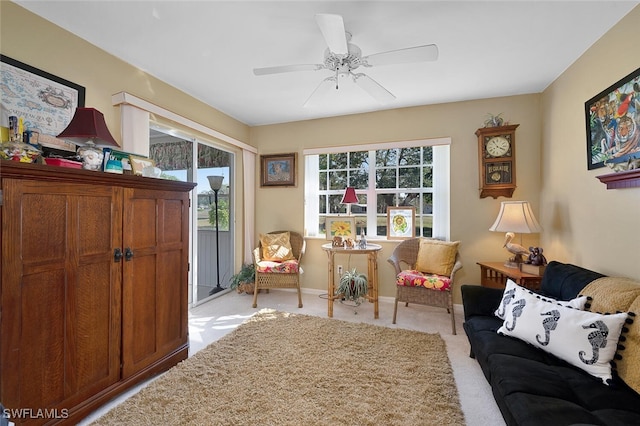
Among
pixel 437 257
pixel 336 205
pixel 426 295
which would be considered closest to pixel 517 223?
pixel 437 257

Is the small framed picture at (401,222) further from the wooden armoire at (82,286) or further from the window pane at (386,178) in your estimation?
the wooden armoire at (82,286)

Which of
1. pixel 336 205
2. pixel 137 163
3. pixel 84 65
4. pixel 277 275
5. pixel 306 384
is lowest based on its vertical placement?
pixel 306 384

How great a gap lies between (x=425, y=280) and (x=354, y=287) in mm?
852

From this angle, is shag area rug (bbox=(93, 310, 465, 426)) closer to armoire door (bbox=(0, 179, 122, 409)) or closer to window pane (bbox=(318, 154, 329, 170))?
armoire door (bbox=(0, 179, 122, 409))

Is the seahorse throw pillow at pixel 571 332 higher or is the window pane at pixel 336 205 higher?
the window pane at pixel 336 205

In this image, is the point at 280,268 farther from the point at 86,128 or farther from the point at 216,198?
the point at 86,128

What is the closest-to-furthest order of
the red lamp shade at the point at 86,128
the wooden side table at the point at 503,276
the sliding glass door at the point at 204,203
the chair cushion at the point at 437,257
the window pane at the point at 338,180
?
1. the red lamp shade at the point at 86,128
2. the wooden side table at the point at 503,276
3. the chair cushion at the point at 437,257
4. the sliding glass door at the point at 204,203
5. the window pane at the point at 338,180

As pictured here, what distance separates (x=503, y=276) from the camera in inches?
106

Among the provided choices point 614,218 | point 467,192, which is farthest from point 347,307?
point 614,218

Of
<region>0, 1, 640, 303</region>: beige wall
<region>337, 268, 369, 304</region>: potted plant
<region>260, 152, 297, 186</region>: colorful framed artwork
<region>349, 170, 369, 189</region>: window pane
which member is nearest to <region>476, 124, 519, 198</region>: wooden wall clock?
<region>0, 1, 640, 303</region>: beige wall

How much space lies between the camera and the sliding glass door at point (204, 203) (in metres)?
3.11

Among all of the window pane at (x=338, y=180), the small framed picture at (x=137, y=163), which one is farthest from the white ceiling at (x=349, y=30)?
the window pane at (x=338, y=180)

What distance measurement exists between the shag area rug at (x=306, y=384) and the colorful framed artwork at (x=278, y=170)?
2118 millimetres

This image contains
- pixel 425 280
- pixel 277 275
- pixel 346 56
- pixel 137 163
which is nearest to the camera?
pixel 137 163
